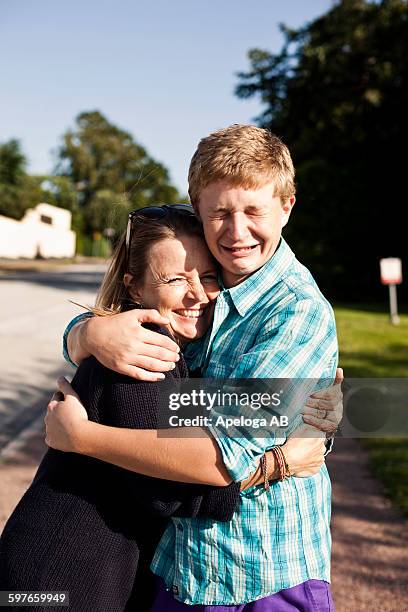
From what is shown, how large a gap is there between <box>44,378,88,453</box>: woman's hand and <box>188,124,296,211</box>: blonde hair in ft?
2.04

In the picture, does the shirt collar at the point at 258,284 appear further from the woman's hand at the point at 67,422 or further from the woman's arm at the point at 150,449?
the woman's hand at the point at 67,422

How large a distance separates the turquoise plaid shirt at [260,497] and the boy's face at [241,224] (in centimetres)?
5

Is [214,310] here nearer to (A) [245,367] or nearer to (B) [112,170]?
(A) [245,367]

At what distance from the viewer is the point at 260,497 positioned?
1.64 meters

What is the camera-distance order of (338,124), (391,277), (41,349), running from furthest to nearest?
(338,124), (391,277), (41,349)

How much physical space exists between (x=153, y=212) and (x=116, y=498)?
780 millimetres

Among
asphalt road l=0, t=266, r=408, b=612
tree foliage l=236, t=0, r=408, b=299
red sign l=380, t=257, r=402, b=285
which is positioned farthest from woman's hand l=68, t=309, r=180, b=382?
tree foliage l=236, t=0, r=408, b=299

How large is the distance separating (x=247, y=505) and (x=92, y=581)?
41 centimetres

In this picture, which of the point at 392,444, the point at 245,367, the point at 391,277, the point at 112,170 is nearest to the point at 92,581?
the point at 245,367

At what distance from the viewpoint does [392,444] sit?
674 centimetres

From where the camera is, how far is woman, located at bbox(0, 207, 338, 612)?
1.55 metres

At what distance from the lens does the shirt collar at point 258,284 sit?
A: 1.72 m
